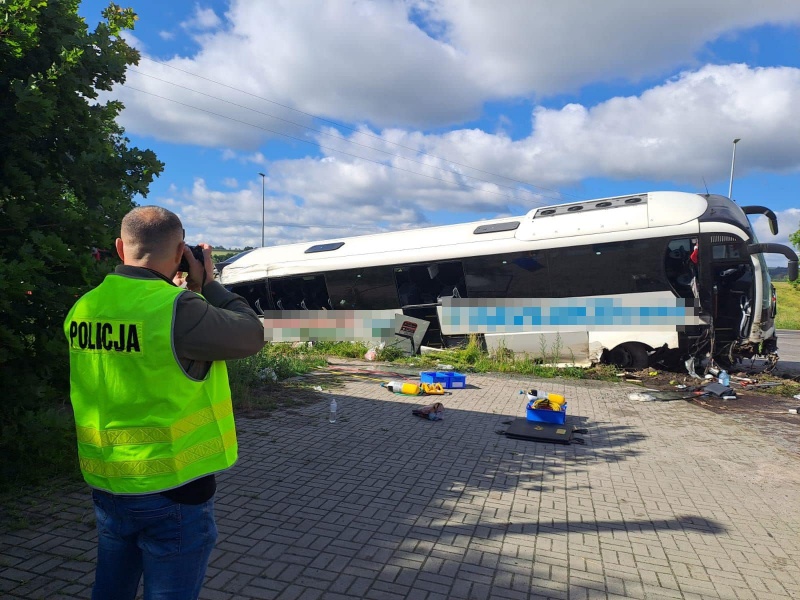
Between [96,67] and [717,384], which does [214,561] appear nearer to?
[96,67]

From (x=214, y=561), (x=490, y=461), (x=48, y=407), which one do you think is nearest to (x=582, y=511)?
(x=490, y=461)

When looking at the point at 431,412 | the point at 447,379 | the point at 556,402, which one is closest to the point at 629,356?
the point at 447,379

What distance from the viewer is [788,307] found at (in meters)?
36.2

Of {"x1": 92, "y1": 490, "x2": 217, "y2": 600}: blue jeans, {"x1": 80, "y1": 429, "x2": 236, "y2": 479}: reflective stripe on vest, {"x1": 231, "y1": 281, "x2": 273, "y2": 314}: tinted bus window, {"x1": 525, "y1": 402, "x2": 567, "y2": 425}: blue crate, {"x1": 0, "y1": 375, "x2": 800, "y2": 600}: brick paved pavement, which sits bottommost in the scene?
{"x1": 0, "y1": 375, "x2": 800, "y2": 600}: brick paved pavement

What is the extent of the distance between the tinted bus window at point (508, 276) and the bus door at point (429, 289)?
1.42 ft

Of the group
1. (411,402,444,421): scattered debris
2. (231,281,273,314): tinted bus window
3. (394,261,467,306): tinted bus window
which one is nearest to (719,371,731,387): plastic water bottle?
(394,261,467,306): tinted bus window

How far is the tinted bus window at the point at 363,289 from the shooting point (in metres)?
13.9

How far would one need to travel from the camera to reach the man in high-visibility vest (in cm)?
197

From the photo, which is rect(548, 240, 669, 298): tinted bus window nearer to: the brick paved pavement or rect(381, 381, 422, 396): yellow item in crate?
rect(381, 381, 422, 396): yellow item in crate

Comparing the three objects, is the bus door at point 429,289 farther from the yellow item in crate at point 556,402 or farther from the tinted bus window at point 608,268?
the yellow item in crate at point 556,402

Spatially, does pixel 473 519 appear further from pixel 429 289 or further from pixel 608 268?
pixel 429 289

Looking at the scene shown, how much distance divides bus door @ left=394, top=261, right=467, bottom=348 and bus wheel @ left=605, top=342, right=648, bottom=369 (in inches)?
141

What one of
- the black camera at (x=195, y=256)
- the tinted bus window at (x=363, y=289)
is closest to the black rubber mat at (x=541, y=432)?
the black camera at (x=195, y=256)

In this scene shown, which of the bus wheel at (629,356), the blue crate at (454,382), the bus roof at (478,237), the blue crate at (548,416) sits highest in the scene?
the bus roof at (478,237)
